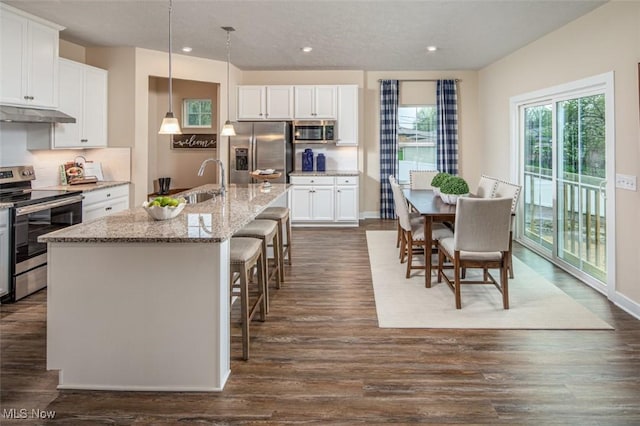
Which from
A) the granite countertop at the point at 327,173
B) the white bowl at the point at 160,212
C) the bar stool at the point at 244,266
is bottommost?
the bar stool at the point at 244,266

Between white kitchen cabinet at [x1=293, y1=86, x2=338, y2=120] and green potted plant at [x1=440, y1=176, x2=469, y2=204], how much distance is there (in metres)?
3.67

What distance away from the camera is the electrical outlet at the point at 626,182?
3723 millimetres

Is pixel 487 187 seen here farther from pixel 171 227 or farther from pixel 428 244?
pixel 171 227

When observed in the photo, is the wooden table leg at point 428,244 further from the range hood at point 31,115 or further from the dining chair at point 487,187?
the range hood at point 31,115

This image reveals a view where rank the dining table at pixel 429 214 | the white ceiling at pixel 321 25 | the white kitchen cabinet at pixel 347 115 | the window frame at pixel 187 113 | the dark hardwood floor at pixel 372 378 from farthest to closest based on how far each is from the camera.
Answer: the window frame at pixel 187 113 < the white kitchen cabinet at pixel 347 115 < the white ceiling at pixel 321 25 < the dining table at pixel 429 214 < the dark hardwood floor at pixel 372 378

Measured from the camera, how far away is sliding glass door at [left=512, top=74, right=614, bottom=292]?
14.4 feet

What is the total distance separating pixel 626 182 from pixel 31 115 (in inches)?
211

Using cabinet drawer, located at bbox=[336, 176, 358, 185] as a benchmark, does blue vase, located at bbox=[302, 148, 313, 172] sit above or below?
above

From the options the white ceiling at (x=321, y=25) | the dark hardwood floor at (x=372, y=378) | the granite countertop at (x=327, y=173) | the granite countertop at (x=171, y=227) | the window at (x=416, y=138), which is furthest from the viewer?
the window at (x=416, y=138)

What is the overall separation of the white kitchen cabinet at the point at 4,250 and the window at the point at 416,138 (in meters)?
6.36

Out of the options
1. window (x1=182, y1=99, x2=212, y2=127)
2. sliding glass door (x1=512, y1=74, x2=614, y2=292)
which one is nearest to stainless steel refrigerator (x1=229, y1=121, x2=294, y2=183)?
window (x1=182, y1=99, x2=212, y2=127)

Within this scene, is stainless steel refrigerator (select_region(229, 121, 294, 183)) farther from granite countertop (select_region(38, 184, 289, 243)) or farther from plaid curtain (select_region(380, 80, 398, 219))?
granite countertop (select_region(38, 184, 289, 243))

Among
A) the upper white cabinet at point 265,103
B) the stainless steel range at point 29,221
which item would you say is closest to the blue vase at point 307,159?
the upper white cabinet at point 265,103

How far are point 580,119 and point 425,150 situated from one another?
3.87 m
